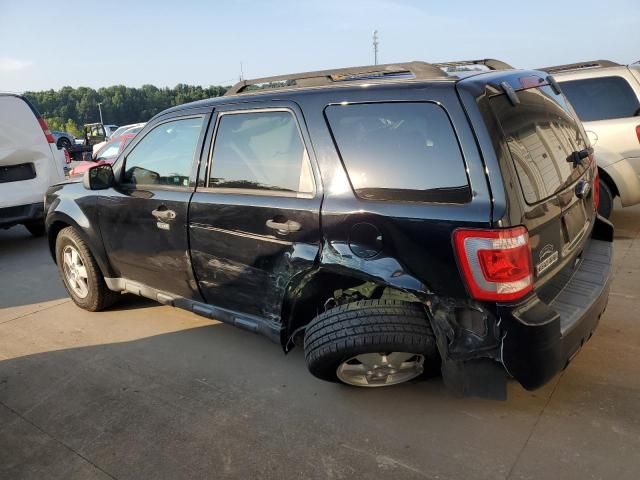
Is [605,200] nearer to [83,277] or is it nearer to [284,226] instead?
[284,226]

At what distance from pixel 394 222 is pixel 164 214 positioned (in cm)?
171

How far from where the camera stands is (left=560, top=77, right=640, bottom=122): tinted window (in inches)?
216

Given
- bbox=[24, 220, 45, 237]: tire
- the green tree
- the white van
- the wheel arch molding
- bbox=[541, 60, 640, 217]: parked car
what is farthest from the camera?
the green tree

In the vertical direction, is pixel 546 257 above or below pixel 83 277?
above

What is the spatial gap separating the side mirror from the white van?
11.6 ft

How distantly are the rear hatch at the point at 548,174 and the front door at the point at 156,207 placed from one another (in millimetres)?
1882

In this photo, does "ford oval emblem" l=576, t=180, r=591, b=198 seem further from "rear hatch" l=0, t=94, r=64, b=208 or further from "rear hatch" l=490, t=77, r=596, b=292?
"rear hatch" l=0, t=94, r=64, b=208

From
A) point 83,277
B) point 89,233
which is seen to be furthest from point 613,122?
point 83,277

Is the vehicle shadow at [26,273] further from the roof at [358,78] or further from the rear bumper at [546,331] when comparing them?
the rear bumper at [546,331]

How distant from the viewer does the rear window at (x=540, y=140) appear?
229cm

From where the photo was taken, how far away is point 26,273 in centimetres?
577

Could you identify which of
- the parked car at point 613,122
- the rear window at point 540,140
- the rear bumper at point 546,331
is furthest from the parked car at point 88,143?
the rear bumper at point 546,331

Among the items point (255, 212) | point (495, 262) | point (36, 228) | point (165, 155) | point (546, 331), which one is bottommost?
point (36, 228)

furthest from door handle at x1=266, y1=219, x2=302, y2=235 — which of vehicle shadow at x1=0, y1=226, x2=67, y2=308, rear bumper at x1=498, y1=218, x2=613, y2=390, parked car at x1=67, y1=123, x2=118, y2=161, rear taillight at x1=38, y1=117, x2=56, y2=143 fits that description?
parked car at x1=67, y1=123, x2=118, y2=161
